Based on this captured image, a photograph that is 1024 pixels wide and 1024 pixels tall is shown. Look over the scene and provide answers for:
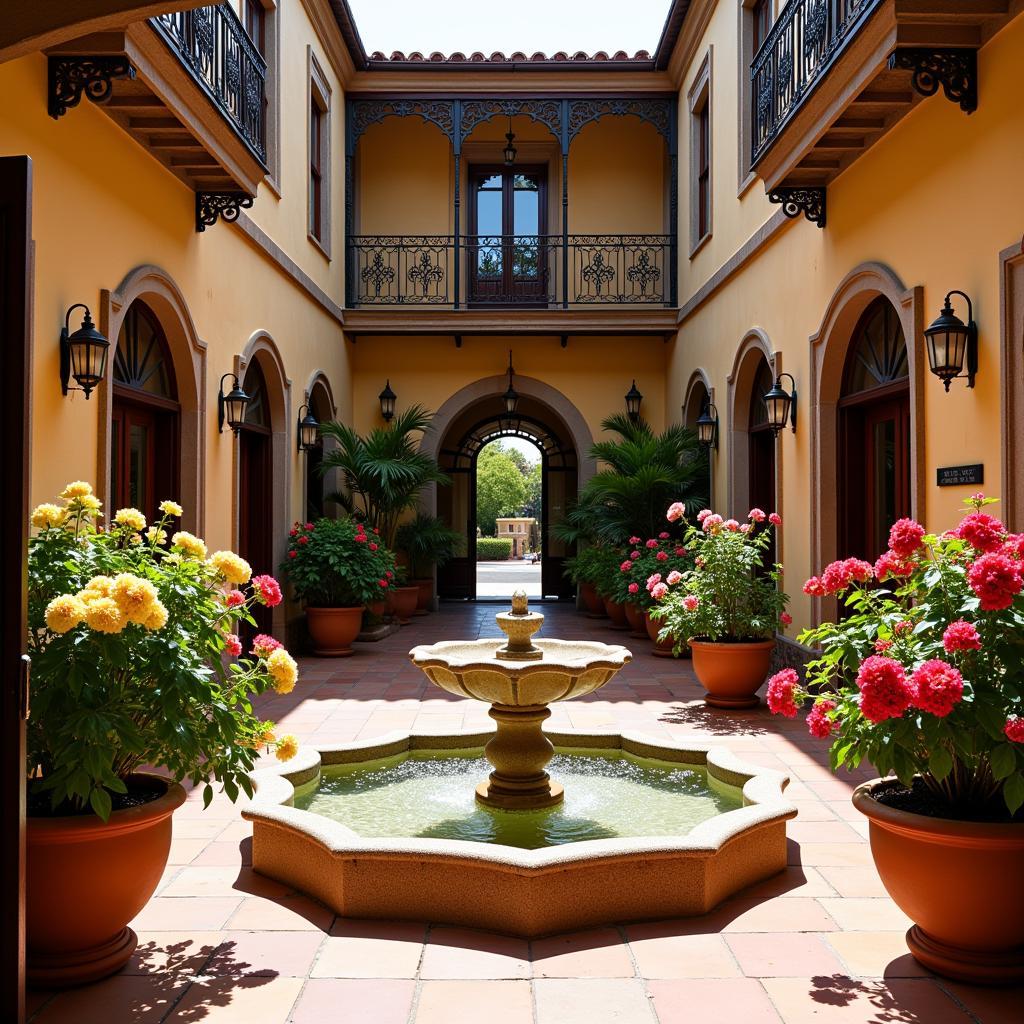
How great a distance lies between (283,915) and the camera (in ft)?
12.0

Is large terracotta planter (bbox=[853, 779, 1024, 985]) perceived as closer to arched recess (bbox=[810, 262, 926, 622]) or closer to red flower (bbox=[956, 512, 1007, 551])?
red flower (bbox=[956, 512, 1007, 551])

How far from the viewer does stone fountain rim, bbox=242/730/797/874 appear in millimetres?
3561

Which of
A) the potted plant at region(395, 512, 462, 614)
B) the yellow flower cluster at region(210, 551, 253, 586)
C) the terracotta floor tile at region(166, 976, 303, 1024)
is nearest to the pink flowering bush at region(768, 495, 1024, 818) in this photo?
the terracotta floor tile at region(166, 976, 303, 1024)

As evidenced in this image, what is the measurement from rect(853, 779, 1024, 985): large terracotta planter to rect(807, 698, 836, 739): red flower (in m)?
0.27

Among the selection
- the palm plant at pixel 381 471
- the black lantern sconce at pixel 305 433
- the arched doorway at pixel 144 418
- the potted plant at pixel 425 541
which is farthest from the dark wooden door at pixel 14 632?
the potted plant at pixel 425 541

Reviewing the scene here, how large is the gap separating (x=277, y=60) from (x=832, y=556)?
7.25 metres

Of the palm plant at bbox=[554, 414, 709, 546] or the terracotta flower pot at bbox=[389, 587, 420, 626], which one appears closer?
the palm plant at bbox=[554, 414, 709, 546]

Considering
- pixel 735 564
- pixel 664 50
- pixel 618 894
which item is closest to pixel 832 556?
pixel 735 564

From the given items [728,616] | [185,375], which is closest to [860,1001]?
[728,616]

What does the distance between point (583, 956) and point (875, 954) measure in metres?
0.96

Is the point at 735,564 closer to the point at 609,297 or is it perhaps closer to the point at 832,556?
the point at 832,556

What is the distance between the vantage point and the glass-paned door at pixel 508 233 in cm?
1562

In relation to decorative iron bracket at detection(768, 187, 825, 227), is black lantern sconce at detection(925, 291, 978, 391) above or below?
below

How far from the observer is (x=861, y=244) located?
701 cm
